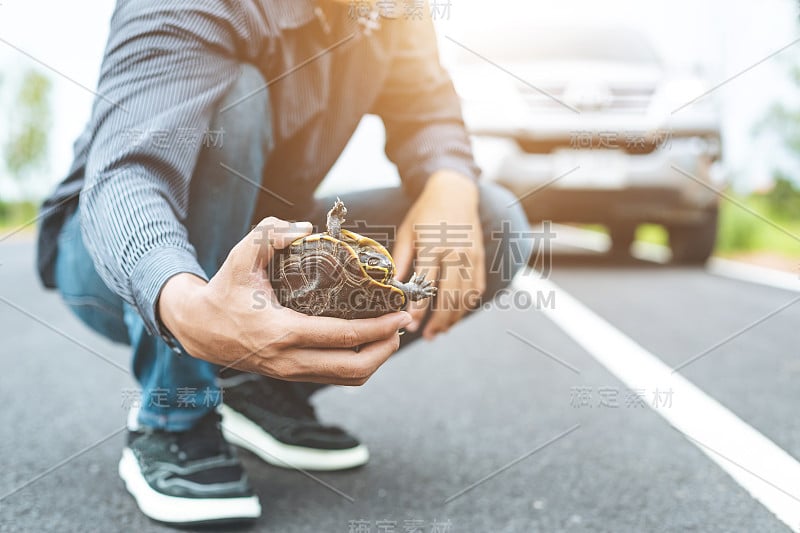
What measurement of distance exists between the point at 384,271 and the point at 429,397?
146 cm

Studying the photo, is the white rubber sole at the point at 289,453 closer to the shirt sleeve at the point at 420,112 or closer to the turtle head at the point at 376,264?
the shirt sleeve at the point at 420,112

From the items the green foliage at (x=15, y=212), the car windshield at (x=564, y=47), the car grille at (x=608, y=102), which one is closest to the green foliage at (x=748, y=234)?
the car windshield at (x=564, y=47)

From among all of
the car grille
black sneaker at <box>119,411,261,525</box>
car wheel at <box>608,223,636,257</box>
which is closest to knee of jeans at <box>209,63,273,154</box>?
black sneaker at <box>119,411,261,525</box>

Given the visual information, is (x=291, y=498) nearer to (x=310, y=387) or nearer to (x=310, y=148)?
(x=310, y=387)

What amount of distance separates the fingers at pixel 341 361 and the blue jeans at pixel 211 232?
0.33 m

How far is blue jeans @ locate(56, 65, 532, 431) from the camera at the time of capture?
1.27m

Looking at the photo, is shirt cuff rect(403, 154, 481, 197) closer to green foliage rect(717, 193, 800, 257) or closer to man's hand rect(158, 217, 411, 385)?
man's hand rect(158, 217, 411, 385)

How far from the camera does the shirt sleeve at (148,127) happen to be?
3.35 feet

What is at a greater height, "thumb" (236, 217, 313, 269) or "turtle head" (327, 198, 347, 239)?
"turtle head" (327, 198, 347, 239)

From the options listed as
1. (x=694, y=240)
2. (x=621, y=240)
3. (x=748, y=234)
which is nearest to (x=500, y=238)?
(x=694, y=240)

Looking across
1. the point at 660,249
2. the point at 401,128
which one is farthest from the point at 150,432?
the point at 660,249

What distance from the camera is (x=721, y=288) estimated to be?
429 cm

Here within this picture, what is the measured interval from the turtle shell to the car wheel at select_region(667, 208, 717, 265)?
15.6 feet

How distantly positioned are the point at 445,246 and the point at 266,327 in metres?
0.56
